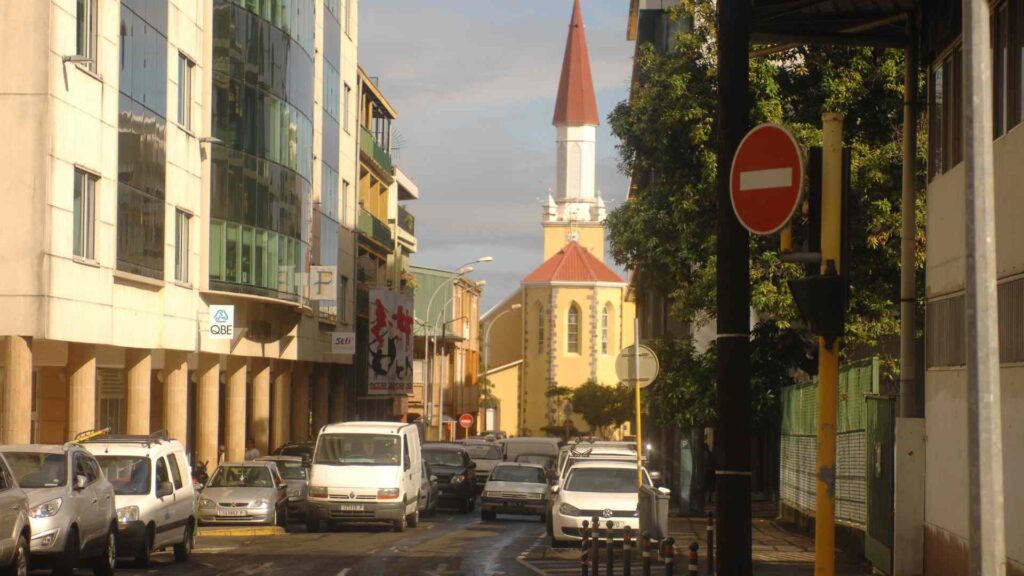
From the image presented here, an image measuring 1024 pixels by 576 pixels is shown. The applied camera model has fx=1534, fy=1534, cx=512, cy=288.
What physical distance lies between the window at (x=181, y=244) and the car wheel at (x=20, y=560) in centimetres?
2373

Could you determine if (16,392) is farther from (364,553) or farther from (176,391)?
(176,391)

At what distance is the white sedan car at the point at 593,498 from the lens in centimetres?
2692

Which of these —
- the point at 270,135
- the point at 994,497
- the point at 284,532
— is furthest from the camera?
the point at 270,135

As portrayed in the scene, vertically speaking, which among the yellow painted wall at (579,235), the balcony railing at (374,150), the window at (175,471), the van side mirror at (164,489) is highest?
the yellow painted wall at (579,235)

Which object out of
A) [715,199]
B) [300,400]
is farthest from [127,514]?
[300,400]

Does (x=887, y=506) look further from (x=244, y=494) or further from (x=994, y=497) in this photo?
(x=244, y=494)

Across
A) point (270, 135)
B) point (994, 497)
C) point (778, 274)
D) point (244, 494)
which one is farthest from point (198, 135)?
point (994, 497)

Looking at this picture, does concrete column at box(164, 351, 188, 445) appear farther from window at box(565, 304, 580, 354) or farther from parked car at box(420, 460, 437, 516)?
window at box(565, 304, 580, 354)

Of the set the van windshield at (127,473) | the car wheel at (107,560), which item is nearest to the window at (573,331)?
the van windshield at (127,473)

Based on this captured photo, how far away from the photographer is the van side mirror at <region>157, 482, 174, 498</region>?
74.4 ft

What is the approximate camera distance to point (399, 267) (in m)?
82.0

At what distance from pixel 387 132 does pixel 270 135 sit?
3350cm

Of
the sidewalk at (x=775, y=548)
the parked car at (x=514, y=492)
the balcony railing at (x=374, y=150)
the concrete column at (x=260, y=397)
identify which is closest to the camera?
the sidewalk at (x=775, y=548)

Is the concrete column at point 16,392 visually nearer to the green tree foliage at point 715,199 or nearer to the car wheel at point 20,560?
the car wheel at point 20,560
